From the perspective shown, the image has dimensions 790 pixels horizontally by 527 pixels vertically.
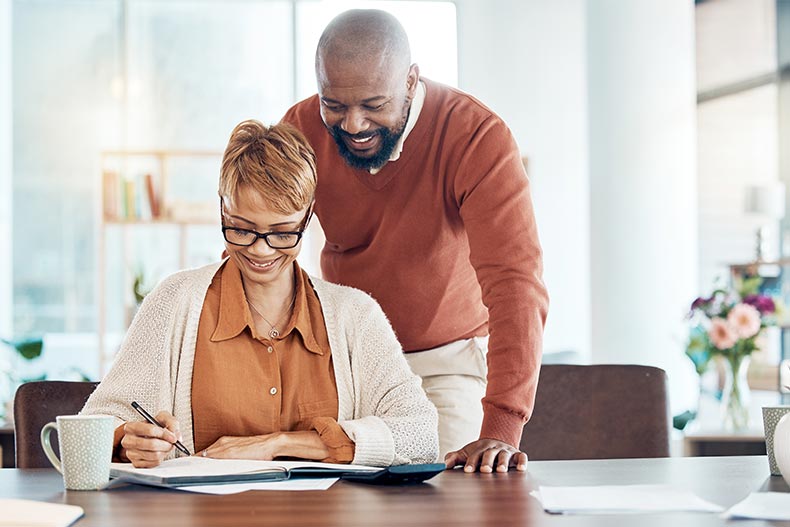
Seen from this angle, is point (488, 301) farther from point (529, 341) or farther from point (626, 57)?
point (626, 57)

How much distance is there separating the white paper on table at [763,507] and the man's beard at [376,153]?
99 centimetres

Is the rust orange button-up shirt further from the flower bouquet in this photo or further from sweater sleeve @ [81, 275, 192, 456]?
the flower bouquet

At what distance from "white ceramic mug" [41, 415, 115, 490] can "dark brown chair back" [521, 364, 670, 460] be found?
3.18 feet

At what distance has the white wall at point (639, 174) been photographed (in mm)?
5633

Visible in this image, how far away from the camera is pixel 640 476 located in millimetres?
1596

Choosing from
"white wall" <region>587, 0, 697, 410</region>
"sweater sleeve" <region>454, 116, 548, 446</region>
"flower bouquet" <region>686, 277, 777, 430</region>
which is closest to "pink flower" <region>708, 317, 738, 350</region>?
"flower bouquet" <region>686, 277, 777, 430</region>

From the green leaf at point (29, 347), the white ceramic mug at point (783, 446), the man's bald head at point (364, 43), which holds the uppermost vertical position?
the man's bald head at point (364, 43)

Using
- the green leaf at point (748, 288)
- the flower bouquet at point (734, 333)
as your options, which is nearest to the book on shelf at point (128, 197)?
the flower bouquet at point (734, 333)

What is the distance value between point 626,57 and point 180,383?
4.32 metres

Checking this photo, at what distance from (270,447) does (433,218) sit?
71 centimetres

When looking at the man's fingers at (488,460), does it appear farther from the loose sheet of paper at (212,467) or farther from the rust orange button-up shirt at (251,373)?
the rust orange button-up shirt at (251,373)

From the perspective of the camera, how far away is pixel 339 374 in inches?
74.5

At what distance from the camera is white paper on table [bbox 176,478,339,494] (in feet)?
4.70

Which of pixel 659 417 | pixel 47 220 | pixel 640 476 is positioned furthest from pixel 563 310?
pixel 640 476
